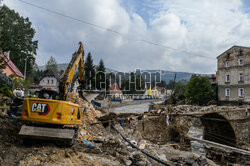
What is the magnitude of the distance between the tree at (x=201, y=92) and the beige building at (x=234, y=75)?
1748mm

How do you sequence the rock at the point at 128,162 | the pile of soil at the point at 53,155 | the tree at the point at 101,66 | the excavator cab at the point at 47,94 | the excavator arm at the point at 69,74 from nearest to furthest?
the pile of soil at the point at 53,155, the rock at the point at 128,162, the excavator cab at the point at 47,94, the excavator arm at the point at 69,74, the tree at the point at 101,66

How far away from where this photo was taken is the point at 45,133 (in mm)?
6070

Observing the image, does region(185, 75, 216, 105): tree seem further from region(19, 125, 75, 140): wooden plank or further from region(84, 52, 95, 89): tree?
region(19, 125, 75, 140): wooden plank

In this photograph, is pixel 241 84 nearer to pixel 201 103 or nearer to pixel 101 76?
pixel 201 103

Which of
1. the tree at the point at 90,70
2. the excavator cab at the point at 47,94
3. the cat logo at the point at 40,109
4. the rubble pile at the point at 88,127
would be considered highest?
the tree at the point at 90,70

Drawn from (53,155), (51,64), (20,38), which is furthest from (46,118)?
(51,64)

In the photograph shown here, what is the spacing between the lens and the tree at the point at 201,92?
36.6m

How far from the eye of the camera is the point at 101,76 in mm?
49469

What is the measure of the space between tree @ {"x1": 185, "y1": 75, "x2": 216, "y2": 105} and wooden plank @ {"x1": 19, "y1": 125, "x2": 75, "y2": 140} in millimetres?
33846

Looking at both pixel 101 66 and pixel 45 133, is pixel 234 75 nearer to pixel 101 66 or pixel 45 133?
pixel 101 66

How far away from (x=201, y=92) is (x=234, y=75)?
20.2 ft

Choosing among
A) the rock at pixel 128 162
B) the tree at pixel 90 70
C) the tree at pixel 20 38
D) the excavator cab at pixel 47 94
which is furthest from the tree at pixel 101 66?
the rock at pixel 128 162

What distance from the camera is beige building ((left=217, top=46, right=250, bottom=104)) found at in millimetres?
30672

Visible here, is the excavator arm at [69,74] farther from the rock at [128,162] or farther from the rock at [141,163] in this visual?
the rock at [141,163]
